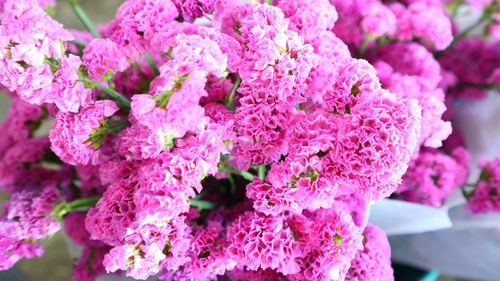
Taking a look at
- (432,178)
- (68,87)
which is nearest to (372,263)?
(432,178)

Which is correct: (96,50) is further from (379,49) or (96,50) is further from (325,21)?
(379,49)

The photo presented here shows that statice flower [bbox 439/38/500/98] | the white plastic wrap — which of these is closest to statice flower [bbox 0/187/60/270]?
the white plastic wrap

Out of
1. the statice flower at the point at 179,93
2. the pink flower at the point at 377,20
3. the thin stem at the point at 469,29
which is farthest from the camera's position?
the thin stem at the point at 469,29

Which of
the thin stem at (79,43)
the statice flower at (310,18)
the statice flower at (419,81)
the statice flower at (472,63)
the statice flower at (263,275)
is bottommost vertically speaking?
the statice flower at (472,63)

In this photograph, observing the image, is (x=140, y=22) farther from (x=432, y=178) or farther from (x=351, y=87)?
(x=432, y=178)

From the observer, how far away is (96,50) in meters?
0.39

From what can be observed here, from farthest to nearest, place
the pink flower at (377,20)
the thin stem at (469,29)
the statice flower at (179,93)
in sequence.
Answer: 1. the thin stem at (469,29)
2. the pink flower at (377,20)
3. the statice flower at (179,93)

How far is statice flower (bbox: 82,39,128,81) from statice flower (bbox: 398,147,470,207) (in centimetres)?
33

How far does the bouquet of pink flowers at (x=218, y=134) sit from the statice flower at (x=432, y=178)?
96mm

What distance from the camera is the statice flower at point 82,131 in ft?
1.22

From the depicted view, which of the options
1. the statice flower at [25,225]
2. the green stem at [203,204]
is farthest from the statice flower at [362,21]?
the statice flower at [25,225]

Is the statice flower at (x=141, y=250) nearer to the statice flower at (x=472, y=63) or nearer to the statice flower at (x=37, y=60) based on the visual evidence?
the statice flower at (x=37, y=60)

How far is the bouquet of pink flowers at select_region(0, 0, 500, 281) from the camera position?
34cm

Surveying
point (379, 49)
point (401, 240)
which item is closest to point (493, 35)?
point (379, 49)
